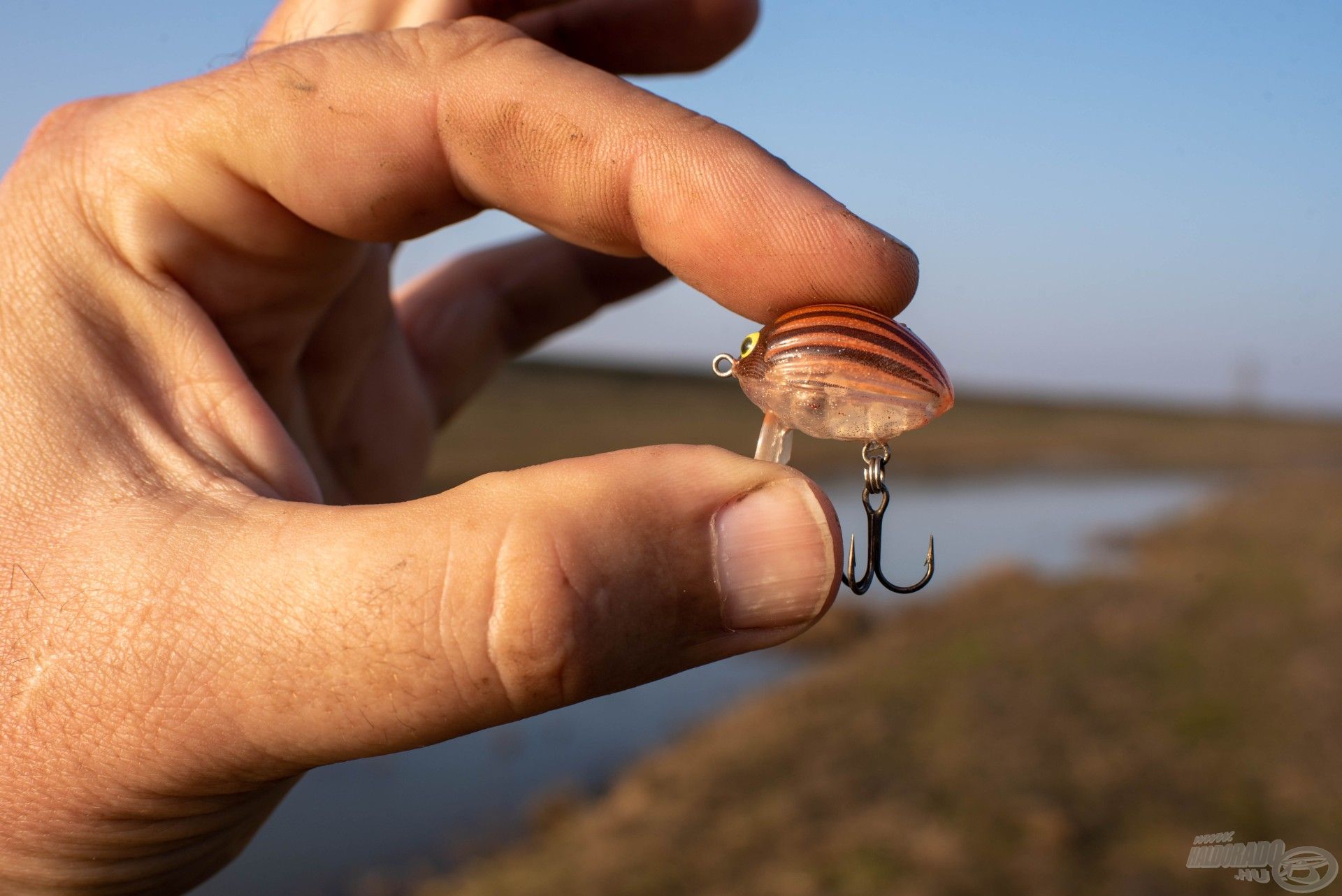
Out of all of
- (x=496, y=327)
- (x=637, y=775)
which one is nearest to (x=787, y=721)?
(x=637, y=775)

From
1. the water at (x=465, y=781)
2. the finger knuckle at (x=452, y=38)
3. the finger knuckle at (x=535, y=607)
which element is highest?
the finger knuckle at (x=452, y=38)

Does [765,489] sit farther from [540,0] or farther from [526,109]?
[540,0]

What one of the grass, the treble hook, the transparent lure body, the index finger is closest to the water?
the grass

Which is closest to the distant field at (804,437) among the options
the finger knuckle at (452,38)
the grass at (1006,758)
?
the grass at (1006,758)

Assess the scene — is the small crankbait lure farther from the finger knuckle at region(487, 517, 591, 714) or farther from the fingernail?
the finger knuckle at region(487, 517, 591, 714)

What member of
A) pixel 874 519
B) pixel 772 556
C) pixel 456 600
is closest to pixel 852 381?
pixel 874 519

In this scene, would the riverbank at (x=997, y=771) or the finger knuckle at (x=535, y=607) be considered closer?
the finger knuckle at (x=535, y=607)

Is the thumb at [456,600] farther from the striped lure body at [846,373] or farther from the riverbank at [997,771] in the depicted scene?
the riverbank at [997,771]
